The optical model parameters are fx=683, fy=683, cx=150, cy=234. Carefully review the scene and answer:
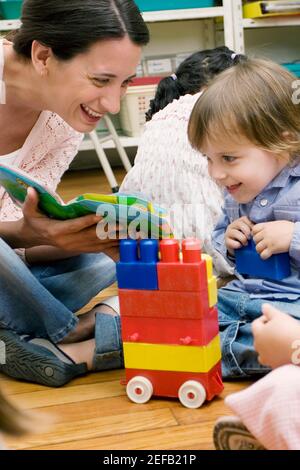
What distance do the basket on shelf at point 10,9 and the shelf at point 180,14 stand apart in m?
0.47

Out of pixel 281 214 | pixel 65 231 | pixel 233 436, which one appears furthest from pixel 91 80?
pixel 233 436

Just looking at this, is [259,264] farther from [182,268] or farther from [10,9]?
[10,9]

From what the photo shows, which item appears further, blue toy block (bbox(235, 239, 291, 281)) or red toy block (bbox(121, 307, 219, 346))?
blue toy block (bbox(235, 239, 291, 281))

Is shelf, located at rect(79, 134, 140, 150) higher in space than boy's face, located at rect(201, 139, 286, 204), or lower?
lower

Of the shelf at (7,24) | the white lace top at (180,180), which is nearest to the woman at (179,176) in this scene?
the white lace top at (180,180)

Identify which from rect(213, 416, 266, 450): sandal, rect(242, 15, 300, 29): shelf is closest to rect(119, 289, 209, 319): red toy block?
rect(213, 416, 266, 450): sandal

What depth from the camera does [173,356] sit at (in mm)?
982

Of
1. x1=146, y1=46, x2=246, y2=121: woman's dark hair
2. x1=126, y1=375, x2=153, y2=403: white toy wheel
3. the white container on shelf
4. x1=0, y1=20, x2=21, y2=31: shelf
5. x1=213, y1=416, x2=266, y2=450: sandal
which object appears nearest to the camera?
x1=213, y1=416, x2=266, y2=450: sandal

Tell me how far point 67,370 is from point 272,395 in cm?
50

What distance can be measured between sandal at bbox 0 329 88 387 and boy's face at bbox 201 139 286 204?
15.0 inches

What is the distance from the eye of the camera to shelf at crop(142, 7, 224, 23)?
2564mm

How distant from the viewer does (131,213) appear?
3.10 ft

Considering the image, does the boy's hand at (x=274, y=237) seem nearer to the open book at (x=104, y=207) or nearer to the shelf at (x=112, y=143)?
the open book at (x=104, y=207)

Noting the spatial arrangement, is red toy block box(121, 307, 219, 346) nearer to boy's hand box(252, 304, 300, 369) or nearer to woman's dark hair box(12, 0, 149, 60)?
boy's hand box(252, 304, 300, 369)
